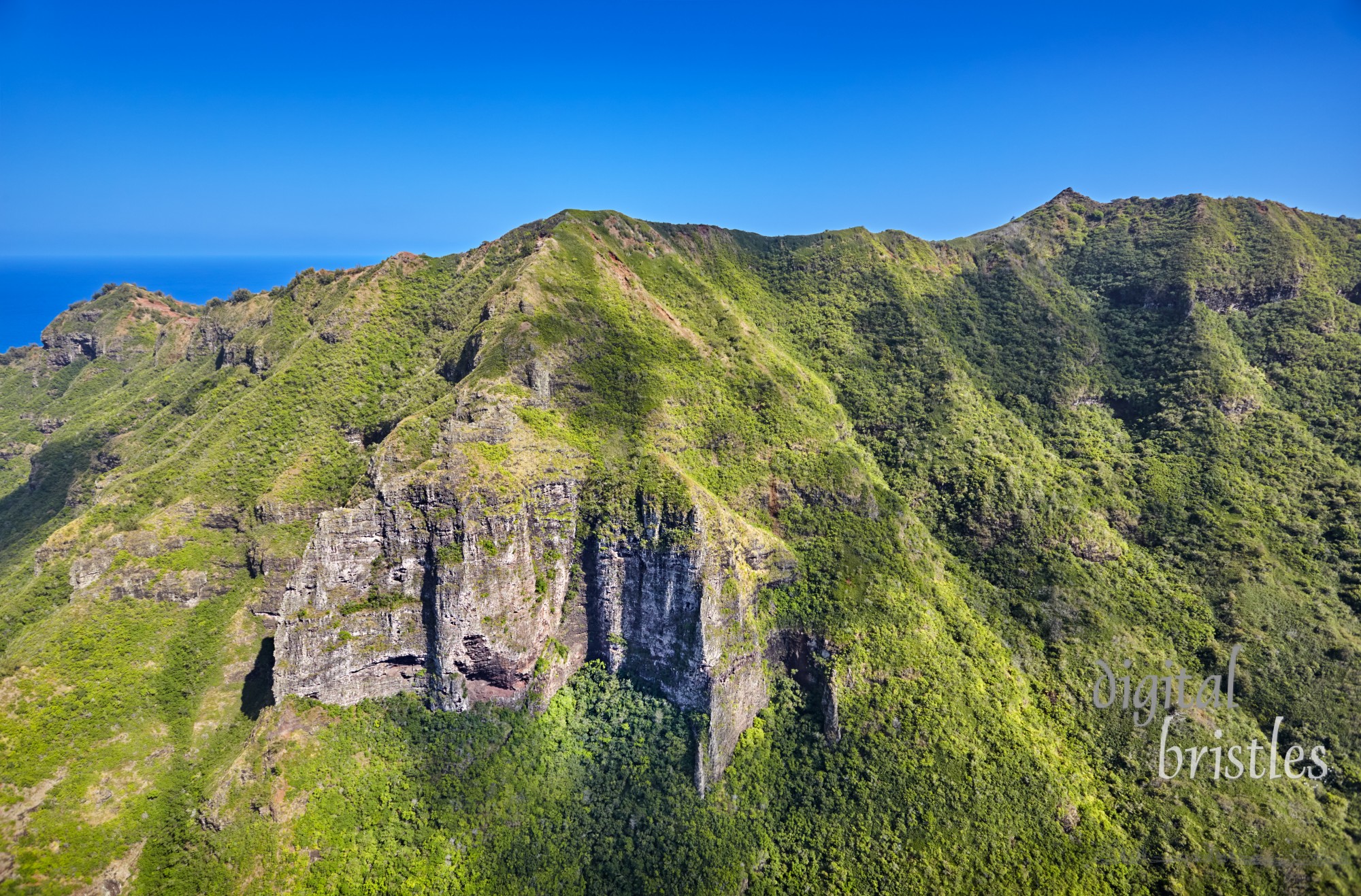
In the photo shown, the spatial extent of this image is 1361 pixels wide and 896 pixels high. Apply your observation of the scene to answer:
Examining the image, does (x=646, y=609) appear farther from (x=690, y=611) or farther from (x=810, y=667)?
(x=810, y=667)

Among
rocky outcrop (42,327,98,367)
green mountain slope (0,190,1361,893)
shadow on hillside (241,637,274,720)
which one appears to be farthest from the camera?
rocky outcrop (42,327,98,367)

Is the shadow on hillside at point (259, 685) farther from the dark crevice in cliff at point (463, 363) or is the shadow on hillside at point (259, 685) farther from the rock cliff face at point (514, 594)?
the dark crevice in cliff at point (463, 363)

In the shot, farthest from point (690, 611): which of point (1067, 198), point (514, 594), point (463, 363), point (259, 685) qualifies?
point (1067, 198)

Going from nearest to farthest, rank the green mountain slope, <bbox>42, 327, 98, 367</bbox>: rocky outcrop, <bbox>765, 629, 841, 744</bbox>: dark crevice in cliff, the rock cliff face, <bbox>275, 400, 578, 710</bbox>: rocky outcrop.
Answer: the green mountain slope, <bbox>275, 400, 578, 710</bbox>: rocky outcrop, the rock cliff face, <bbox>765, 629, 841, 744</bbox>: dark crevice in cliff, <bbox>42, 327, 98, 367</bbox>: rocky outcrop

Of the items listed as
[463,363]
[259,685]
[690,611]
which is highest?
[463,363]

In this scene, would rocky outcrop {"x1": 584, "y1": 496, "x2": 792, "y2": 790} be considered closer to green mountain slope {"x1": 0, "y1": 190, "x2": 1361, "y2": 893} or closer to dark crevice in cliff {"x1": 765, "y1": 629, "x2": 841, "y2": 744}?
green mountain slope {"x1": 0, "y1": 190, "x2": 1361, "y2": 893}

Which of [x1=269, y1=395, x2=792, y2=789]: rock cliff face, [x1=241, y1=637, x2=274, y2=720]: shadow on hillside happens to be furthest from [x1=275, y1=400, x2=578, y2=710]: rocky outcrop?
[x1=241, y1=637, x2=274, y2=720]: shadow on hillside

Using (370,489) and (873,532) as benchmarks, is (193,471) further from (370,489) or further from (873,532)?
(873,532)

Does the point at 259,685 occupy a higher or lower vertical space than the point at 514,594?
lower

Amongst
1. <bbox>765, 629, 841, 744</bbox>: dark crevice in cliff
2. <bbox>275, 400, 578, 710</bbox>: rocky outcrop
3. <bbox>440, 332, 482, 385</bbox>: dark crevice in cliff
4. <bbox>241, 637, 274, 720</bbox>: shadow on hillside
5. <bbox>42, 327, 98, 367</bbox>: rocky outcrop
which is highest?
<bbox>42, 327, 98, 367</bbox>: rocky outcrop
